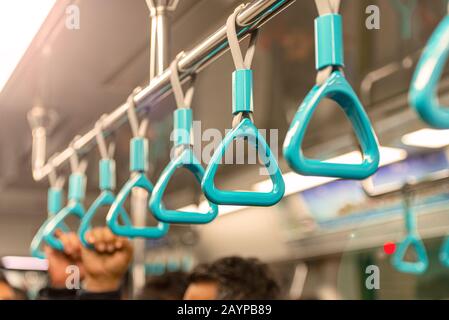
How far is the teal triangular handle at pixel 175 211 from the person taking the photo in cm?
83

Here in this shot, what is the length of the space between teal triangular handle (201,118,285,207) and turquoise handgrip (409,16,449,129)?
0.27 metres

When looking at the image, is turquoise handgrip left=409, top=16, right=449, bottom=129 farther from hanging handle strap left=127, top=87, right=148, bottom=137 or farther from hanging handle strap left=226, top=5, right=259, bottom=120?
hanging handle strap left=127, top=87, right=148, bottom=137

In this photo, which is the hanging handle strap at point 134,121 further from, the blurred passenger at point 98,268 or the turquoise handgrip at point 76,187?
the blurred passenger at point 98,268

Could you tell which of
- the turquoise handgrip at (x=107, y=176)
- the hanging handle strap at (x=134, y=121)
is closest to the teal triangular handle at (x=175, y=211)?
the hanging handle strap at (x=134, y=121)

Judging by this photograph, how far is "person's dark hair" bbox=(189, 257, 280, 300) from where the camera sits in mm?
1652

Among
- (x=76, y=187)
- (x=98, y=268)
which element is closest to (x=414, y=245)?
(x=98, y=268)

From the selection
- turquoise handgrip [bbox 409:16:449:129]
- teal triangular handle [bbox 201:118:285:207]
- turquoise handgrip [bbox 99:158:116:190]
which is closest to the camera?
turquoise handgrip [bbox 409:16:449:129]

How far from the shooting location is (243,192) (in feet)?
2.18

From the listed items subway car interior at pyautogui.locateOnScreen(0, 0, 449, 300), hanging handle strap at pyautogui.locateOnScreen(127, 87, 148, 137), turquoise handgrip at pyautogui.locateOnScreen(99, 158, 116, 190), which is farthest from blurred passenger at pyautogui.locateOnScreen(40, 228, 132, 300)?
hanging handle strap at pyautogui.locateOnScreen(127, 87, 148, 137)

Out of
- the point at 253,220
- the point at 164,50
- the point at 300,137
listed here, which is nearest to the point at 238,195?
the point at 300,137

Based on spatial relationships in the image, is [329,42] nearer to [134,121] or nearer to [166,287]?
[134,121]

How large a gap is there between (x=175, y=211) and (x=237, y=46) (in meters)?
0.24

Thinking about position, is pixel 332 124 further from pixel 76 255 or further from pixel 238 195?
pixel 238 195

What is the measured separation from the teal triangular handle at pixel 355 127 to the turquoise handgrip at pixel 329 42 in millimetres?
14
